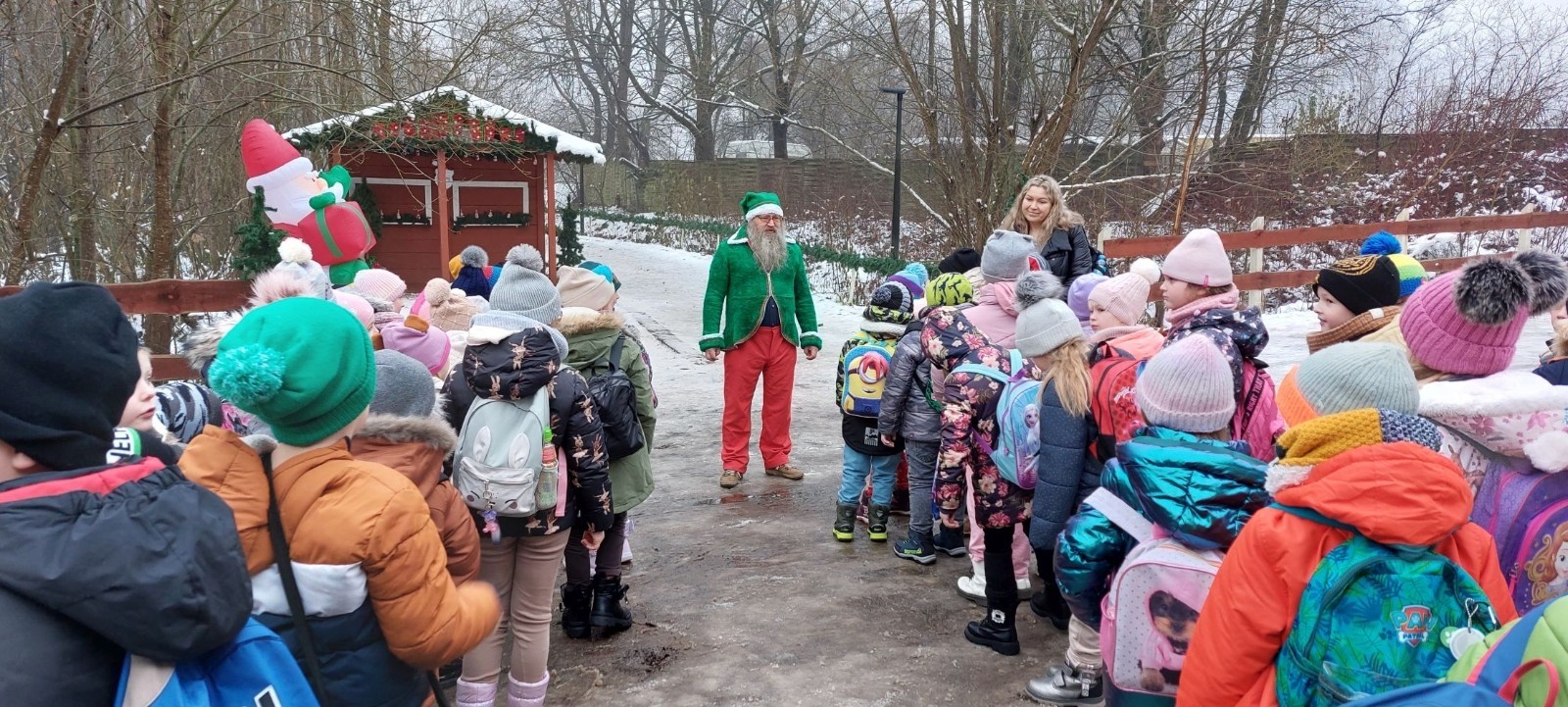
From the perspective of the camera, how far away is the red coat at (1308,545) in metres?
1.78

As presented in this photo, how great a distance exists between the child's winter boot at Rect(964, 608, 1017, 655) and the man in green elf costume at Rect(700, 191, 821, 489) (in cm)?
260

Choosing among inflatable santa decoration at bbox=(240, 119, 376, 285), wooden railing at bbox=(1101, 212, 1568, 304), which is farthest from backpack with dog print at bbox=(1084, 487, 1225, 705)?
wooden railing at bbox=(1101, 212, 1568, 304)

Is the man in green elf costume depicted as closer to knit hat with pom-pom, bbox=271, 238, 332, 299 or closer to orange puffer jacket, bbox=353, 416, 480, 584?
knit hat with pom-pom, bbox=271, 238, 332, 299

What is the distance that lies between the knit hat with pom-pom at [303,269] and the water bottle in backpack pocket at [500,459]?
1629 millimetres

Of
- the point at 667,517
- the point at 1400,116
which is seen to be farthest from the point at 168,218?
the point at 1400,116

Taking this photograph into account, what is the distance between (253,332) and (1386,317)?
12.0 feet

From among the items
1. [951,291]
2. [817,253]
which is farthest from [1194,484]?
[817,253]

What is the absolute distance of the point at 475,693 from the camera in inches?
127

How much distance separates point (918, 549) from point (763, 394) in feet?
5.94

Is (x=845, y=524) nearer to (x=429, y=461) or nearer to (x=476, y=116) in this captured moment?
(x=429, y=461)

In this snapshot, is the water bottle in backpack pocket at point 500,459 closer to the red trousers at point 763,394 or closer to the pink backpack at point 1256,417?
the pink backpack at point 1256,417

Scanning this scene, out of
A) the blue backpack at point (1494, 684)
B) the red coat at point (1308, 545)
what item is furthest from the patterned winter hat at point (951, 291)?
the blue backpack at point (1494, 684)

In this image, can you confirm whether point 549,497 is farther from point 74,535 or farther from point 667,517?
point 667,517

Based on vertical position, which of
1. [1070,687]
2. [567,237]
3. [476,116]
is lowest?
[1070,687]
